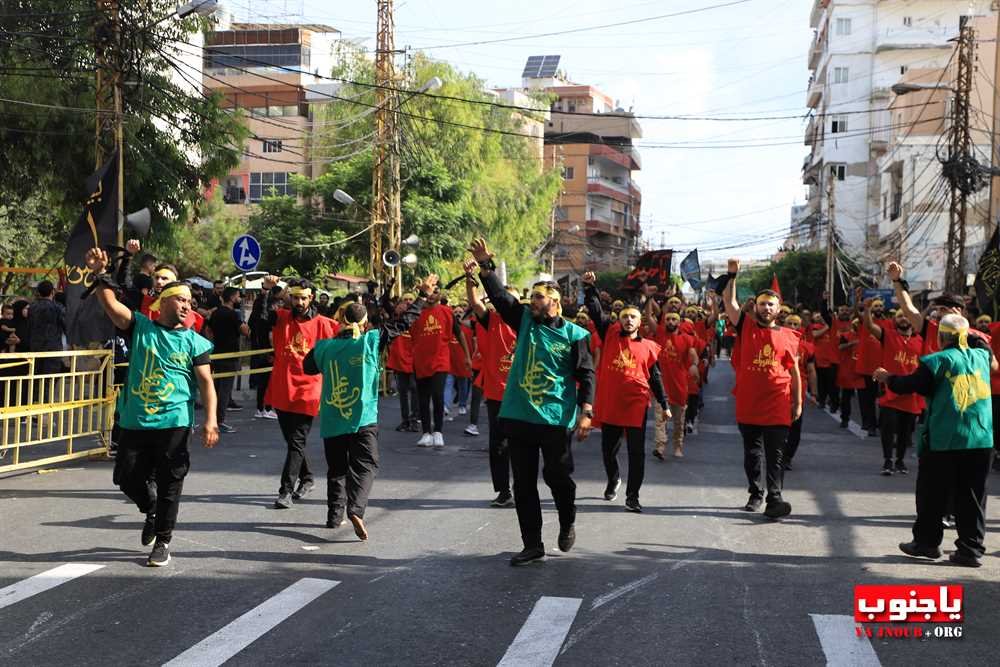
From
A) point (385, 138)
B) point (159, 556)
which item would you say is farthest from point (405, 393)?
point (385, 138)

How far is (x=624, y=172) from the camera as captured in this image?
350 ft

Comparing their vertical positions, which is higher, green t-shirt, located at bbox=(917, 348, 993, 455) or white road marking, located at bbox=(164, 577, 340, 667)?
green t-shirt, located at bbox=(917, 348, 993, 455)

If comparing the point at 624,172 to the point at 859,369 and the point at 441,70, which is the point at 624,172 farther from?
the point at 859,369

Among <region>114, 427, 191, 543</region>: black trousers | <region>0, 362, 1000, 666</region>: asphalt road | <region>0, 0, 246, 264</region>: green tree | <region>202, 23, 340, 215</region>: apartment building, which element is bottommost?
<region>0, 362, 1000, 666</region>: asphalt road

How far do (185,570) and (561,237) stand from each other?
8970cm

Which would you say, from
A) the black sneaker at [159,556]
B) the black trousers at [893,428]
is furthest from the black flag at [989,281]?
the black sneaker at [159,556]

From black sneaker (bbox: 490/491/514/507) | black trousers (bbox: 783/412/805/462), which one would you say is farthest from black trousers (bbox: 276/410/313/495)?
black trousers (bbox: 783/412/805/462)

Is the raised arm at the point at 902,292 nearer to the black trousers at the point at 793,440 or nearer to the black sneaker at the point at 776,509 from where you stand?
the black sneaker at the point at 776,509

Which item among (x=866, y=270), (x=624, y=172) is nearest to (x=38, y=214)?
(x=866, y=270)

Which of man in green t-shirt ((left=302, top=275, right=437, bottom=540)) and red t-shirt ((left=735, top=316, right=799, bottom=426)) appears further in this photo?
red t-shirt ((left=735, top=316, right=799, bottom=426))

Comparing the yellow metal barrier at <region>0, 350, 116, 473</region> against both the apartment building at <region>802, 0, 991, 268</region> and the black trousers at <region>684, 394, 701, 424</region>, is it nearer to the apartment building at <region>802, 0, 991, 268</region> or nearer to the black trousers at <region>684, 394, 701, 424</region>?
the black trousers at <region>684, 394, 701, 424</region>

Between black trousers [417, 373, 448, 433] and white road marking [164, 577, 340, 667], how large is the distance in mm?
7458

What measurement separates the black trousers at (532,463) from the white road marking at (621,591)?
81cm

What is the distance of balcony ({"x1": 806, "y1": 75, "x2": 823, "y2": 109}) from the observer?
102 metres
